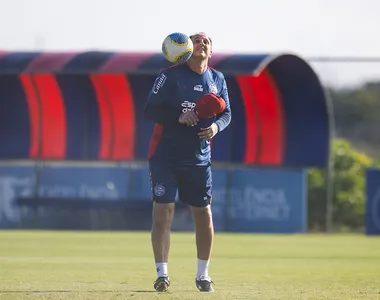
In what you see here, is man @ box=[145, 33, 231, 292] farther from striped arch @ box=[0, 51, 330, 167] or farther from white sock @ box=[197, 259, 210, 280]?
striped arch @ box=[0, 51, 330, 167]

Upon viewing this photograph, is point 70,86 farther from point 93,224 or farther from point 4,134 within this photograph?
point 93,224

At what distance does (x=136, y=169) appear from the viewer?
82.5ft

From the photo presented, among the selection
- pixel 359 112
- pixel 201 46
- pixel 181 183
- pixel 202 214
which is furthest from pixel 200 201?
pixel 359 112

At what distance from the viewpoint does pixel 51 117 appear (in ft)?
85.4

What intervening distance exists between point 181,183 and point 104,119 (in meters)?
15.9

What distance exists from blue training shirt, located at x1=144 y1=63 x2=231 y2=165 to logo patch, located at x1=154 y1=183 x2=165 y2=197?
0.21 m

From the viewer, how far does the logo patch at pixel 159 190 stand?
9977mm

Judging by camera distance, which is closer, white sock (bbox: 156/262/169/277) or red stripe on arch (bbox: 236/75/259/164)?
white sock (bbox: 156/262/169/277)

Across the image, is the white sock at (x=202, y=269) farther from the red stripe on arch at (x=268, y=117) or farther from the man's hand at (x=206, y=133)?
the red stripe on arch at (x=268, y=117)

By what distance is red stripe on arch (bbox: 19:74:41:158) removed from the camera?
84.9ft

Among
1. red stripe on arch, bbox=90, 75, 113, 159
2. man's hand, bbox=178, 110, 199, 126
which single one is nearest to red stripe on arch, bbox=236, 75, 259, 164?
red stripe on arch, bbox=90, 75, 113, 159

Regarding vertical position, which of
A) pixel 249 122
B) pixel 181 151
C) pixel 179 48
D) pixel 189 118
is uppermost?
pixel 179 48

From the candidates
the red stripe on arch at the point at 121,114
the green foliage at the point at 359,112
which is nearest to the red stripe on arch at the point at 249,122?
the red stripe on arch at the point at 121,114

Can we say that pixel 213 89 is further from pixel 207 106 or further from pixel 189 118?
pixel 189 118
